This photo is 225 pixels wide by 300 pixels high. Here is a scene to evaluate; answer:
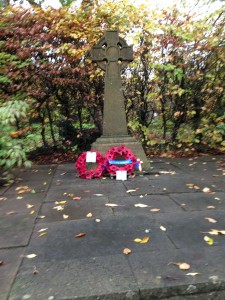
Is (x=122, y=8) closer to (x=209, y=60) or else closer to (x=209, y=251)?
(x=209, y=60)

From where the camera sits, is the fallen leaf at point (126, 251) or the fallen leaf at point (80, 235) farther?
the fallen leaf at point (80, 235)

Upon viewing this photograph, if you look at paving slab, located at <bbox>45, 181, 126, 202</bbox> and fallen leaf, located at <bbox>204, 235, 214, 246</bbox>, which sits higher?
fallen leaf, located at <bbox>204, 235, 214, 246</bbox>

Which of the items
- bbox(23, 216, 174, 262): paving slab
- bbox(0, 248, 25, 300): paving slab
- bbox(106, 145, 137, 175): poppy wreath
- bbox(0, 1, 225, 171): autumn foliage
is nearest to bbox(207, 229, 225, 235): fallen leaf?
bbox(23, 216, 174, 262): paving slab

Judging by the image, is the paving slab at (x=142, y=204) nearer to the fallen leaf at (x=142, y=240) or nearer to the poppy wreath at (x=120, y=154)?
the fallen leaf at (x=142, y=240)

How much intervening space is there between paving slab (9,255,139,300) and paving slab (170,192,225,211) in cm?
147

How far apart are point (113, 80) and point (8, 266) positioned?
160 inches

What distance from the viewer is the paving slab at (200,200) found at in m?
3.42

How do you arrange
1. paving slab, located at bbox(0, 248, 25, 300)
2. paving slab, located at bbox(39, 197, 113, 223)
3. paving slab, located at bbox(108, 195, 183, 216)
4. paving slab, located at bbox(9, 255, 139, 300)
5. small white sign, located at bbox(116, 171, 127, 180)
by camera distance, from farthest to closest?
1. small white sign, located at bbox(116, 171, 127, 180)
2. paving slab, located at bbox(108, 195, 183, 216)
3. paving slab, located at bbox(39, 197, 113, 223)
4. paving slab, located at bbox(0, 248, 25, 300)
5. paving slab, located at bbox(9, 255, 139, 300)

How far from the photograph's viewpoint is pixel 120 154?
518cm

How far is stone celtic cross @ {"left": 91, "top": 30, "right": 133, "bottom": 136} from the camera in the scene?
5.53 meters

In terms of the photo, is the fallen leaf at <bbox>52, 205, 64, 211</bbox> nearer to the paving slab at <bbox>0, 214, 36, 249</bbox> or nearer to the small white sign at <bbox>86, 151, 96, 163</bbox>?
the paving slab at <bbox>0, 214, 36, 249</bbox>

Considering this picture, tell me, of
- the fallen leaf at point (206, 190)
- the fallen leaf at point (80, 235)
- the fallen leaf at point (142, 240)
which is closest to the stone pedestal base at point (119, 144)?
the fallen leaf at point (206, 190)

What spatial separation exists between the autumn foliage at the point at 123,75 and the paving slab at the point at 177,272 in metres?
4.33

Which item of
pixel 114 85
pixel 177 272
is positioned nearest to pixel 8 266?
pixel 177 272
